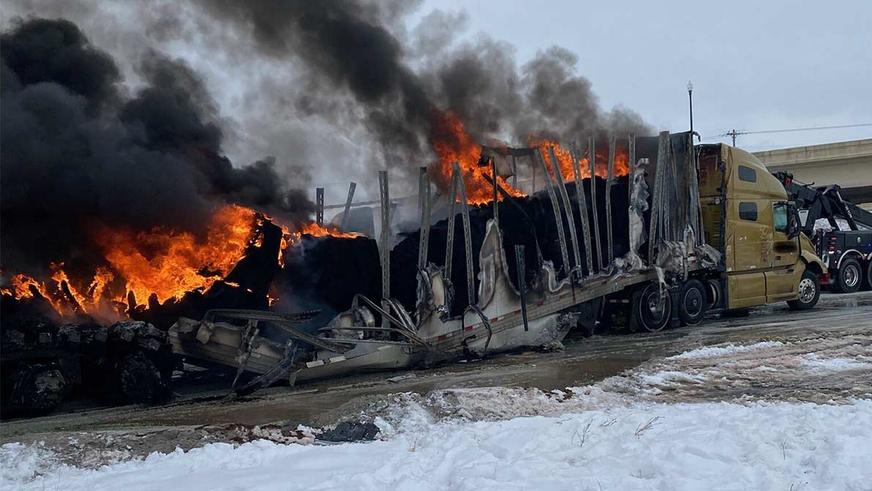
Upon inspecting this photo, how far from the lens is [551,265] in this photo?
1095cm

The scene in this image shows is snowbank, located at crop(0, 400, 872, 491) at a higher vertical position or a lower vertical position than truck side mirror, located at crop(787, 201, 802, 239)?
lower

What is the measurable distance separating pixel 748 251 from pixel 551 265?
5237 millimetres

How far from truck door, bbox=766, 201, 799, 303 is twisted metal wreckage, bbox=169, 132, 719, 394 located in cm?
199

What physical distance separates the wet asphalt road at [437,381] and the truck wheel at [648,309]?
0.21 m

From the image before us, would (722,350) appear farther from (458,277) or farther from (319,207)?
(319,207)

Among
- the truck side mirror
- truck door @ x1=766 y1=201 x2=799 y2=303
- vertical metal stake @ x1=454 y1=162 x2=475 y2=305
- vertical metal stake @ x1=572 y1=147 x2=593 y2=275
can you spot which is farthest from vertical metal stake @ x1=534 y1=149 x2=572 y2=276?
the truck side mirror

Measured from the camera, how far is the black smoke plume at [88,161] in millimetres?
7969

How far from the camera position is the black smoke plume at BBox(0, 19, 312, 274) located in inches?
314

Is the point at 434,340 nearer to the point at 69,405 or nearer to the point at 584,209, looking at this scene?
the point at 584,209

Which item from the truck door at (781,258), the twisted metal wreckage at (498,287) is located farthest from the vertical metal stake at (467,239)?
the truck door at (781,258)

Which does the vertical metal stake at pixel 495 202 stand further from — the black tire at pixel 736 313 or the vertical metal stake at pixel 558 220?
the black tire at pixel 736 313

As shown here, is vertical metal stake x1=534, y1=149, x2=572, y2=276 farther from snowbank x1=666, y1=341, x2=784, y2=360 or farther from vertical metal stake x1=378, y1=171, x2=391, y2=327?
vertical metal stake x1=378, y1=171, x2=391, y2=327

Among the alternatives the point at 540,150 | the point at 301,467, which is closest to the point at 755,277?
the point at 540,150

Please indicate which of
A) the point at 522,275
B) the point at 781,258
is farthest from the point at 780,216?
the point at 522,275
